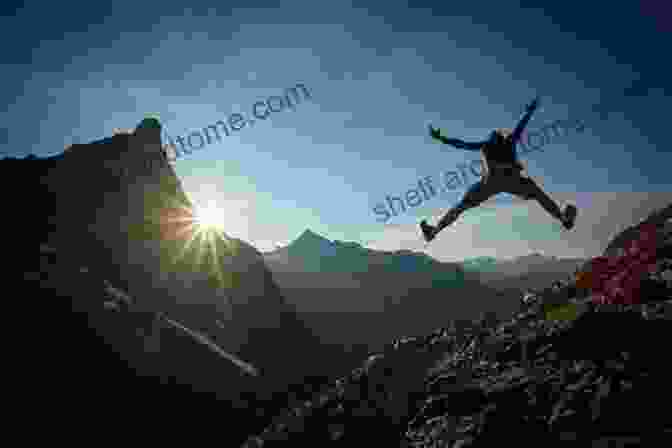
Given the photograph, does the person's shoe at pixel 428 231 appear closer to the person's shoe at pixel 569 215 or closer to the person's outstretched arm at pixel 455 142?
the person's outstretched arm at pixel 455 142

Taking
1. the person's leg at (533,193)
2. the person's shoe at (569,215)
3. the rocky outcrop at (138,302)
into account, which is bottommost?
the person's shoe at (569,215)

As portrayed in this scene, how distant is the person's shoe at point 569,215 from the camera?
863 cm

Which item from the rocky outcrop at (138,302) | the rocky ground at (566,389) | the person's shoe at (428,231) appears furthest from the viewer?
the rocky outcrop at (138,302)

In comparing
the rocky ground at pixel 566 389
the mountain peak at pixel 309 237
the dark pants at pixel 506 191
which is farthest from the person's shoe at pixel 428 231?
the mountain peak at pixel 309 237

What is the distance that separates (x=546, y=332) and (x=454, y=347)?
8.64 meters

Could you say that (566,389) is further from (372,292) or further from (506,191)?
(372,292)

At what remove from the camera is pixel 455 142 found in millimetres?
8117

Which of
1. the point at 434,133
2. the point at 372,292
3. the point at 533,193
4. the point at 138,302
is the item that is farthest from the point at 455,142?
the point at 372,292

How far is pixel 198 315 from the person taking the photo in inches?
2212

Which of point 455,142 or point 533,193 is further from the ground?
point 455,142

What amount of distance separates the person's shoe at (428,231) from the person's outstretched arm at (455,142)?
2.35m

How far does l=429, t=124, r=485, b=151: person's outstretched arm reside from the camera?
774 centimetres

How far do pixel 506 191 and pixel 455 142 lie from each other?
2.01 metres

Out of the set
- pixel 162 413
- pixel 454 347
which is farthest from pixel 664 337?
pixel 162 413
